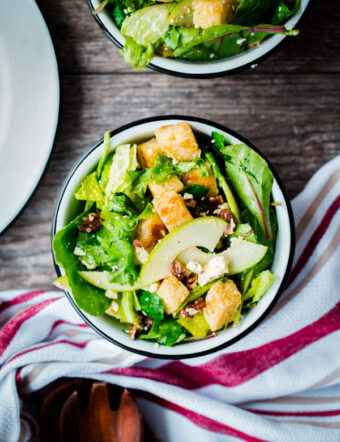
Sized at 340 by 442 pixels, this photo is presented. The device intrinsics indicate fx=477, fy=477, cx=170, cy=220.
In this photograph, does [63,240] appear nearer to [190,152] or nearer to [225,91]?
[190,152]

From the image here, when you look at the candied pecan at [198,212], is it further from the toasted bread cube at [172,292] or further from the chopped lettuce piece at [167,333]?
the chopped lettuce piece at [167,333]

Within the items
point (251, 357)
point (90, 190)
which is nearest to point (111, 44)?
point (90, 190)

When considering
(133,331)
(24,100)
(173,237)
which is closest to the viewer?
(173,237)

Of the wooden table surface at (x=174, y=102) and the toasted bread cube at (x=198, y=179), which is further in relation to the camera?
the wooden table surface at (x=174, y=102)

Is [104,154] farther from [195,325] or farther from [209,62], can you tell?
[195,325]

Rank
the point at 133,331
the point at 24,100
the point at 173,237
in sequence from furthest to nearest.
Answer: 1. the point at 24,100
2. the point at 133,331
3. the point at 173,237

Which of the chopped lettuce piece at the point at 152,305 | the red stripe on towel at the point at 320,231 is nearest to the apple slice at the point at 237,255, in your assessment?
the chopped lettuce piece at the point at 152,305
